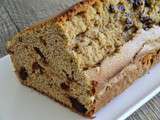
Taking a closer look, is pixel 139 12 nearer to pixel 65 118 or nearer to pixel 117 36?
pixel 117 36

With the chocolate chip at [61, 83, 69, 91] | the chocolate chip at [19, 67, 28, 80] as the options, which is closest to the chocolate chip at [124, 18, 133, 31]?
the chocolate chip at [61, 83, 69, 91]

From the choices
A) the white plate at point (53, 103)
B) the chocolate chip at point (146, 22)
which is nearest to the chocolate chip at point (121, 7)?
the chocolate chip at point (146, 22)

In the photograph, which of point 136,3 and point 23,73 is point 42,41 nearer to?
point 23,73

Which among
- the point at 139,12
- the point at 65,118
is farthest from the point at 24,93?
the point at 139,12

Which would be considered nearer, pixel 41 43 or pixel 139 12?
pixel 41 43

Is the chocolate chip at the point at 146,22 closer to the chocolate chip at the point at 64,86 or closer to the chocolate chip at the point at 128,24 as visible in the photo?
the chocolate chip at the point at 128,24

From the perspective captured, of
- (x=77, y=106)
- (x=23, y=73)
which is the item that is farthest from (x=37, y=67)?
(x=77, y=106)
